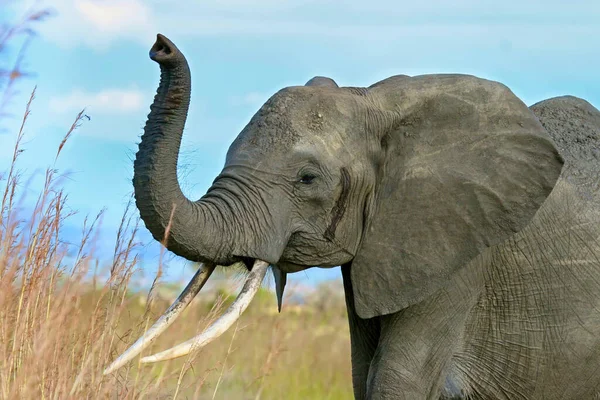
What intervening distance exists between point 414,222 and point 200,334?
1.35 m

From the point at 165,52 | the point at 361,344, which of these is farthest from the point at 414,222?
the point at 165,52

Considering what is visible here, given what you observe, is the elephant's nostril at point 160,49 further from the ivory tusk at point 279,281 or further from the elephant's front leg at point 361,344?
the elephant's front leg at point 361,344

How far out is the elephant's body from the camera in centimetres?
659

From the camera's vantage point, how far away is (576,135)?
7367mm

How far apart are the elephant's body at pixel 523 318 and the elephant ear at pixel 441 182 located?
0.59 ft

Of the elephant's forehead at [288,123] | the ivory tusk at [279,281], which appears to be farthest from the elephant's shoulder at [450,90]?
the ivory tusk at [279,281]

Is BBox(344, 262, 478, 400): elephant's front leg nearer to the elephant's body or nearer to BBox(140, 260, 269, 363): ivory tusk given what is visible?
the elephant's body

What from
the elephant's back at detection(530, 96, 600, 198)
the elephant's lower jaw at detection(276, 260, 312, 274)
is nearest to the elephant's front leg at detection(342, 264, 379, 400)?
the elephant's lower jaw at detection(276, 260, 312, 274)

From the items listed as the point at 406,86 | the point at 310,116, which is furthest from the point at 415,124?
the point at 310,116

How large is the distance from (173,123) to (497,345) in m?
2.27

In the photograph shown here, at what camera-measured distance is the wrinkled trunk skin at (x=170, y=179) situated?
5781 millimetres

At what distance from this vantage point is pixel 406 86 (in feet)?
21.7

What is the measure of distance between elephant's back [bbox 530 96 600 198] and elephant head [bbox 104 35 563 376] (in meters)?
0.53

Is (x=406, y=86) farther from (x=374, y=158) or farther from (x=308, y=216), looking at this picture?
(x=308, y=216)
